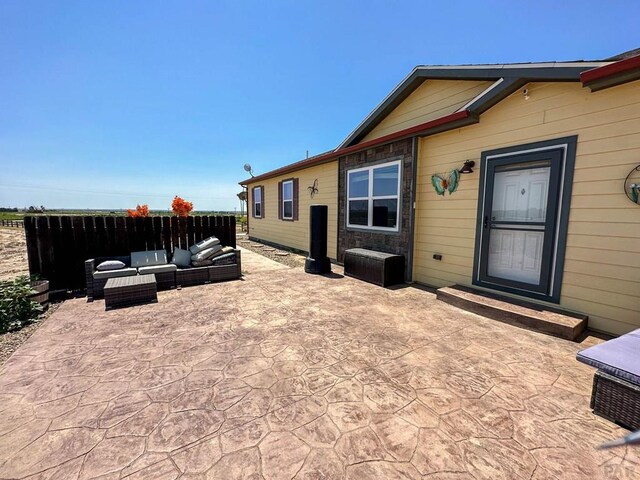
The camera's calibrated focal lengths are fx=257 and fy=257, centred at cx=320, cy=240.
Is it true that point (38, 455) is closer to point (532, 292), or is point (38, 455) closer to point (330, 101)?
point (532, 292)

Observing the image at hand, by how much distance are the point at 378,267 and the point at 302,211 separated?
474cm

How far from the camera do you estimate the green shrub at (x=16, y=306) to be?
3.46 meters

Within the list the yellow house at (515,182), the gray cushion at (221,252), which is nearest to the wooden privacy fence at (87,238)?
the gray cushion at (221,252)

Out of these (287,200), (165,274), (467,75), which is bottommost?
(165,274)

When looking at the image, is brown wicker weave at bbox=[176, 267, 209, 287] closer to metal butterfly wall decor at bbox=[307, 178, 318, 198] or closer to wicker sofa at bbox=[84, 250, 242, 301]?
wicker sofa at bbox=[84, 250, 242, 301]

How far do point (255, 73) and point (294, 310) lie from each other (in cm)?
734

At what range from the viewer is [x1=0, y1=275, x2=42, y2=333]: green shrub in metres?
3.46

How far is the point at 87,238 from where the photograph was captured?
16.9 feet

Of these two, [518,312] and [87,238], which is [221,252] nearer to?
[87,238]

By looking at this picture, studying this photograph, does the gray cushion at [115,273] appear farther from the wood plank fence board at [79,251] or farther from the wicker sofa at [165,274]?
the wood plank fence board at [79,251]

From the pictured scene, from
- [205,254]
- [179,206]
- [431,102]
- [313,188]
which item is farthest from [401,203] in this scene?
[179,206]

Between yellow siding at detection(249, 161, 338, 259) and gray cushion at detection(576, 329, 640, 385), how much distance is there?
6015 millimetres

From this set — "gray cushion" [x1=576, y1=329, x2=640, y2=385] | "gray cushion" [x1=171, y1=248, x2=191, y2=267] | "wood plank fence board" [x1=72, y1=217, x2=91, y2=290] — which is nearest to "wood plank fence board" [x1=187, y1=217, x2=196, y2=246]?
"gray cushion" [x1=171, y1=248, x2=191, y2=267]

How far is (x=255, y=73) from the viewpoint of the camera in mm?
7742
